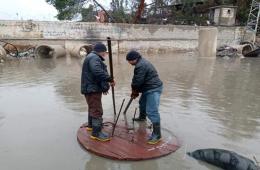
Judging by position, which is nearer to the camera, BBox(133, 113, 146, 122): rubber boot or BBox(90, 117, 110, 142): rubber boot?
BBox(90, 117, 110, 142): rubber boot

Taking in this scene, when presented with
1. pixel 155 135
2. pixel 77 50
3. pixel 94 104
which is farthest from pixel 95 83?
pixel 77 50

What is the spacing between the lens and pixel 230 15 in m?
27.7

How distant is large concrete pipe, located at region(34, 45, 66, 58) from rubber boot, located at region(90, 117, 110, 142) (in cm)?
1399

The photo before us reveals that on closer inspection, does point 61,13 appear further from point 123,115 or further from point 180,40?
point 123,115

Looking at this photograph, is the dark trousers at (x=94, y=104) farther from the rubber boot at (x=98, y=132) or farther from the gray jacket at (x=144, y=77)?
the gray jacket at (x=144, y=77)

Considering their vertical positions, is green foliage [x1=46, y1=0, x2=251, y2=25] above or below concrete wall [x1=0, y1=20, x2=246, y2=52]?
above

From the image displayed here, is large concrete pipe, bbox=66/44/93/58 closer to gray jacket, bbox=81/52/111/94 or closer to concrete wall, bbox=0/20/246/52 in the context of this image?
concrete wall, bbox=0/20/246/52

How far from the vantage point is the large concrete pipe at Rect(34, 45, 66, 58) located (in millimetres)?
18969

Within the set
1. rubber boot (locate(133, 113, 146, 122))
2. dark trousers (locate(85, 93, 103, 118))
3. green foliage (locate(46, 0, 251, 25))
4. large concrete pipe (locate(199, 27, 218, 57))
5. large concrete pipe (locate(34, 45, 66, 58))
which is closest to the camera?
dark trousers (locate(85, 93, 103, 118))

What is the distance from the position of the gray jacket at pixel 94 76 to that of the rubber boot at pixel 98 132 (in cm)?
49

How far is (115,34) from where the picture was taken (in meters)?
22.7

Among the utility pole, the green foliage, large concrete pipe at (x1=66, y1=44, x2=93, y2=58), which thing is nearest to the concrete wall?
the utility pole

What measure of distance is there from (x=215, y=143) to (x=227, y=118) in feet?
5.41

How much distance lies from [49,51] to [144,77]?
51.1ft
